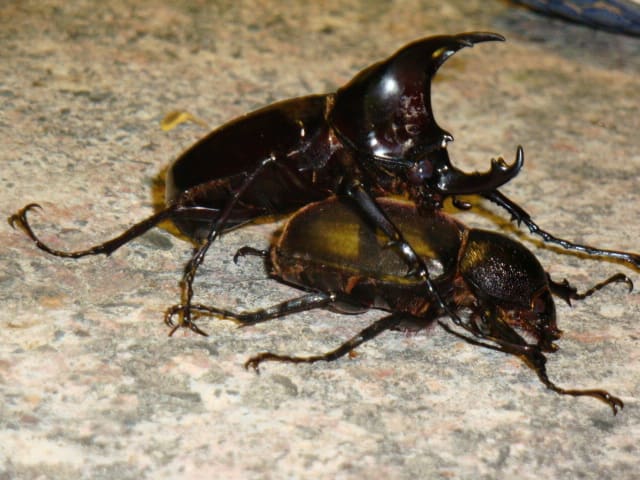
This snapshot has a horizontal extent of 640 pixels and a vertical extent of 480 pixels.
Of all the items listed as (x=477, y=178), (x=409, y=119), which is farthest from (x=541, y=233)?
(x=409, y=119)

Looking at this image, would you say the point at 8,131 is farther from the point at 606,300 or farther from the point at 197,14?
the point at 606,300

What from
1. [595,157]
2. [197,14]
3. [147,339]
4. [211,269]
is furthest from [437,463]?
[197,14]

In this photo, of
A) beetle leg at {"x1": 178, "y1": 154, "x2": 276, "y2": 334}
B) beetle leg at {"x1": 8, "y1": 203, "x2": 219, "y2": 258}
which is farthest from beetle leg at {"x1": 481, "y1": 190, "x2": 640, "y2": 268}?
beetle leg at {"x1": 8, "y1": 203, "x2": 219, "y2": 258}

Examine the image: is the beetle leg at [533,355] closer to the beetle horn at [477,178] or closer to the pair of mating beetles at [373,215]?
the pair of mating beetles at [373,215]

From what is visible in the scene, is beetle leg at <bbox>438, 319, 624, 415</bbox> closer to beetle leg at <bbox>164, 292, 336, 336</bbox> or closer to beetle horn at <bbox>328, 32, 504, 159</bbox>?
beetle leg at <bbox>164, 292, 336, 336</bbox>

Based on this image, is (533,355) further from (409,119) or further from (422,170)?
(409,119)

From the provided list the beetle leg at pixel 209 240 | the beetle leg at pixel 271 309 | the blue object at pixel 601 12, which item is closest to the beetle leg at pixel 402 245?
the beetle leg at pixel 271 309
